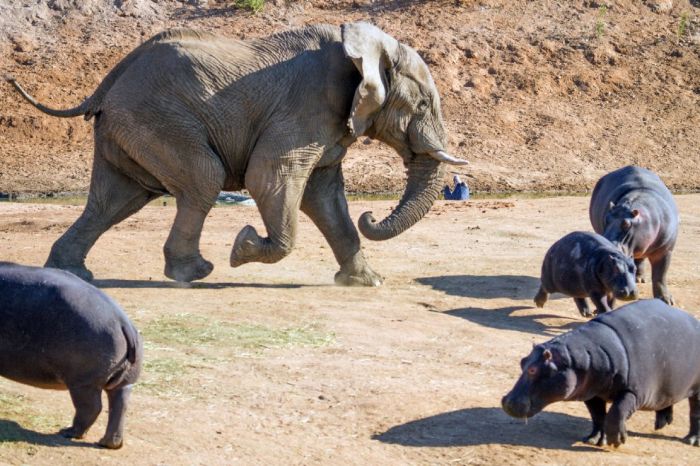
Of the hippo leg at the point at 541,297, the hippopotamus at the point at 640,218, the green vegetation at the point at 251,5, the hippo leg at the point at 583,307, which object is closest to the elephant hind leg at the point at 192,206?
the hippo leg at the point at 541,297

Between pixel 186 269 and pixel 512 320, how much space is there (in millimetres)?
2785

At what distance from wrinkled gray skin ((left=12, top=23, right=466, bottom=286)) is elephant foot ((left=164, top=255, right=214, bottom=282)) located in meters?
0.01

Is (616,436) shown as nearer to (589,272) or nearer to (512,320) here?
(589,272)

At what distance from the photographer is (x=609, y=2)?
106 ft

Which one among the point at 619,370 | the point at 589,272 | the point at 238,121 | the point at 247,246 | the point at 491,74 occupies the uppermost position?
the point at 238,121

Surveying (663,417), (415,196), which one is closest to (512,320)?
(415,196)

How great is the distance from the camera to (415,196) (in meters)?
11.6

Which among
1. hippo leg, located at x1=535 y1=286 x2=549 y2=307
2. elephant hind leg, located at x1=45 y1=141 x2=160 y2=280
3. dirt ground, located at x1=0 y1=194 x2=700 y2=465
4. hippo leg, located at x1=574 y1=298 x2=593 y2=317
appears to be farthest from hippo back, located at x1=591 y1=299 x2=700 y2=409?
elephant hind leg, located at x1=45 y1=141 x2=160 y2=280

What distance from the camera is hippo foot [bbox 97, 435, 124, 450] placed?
6.14 metres

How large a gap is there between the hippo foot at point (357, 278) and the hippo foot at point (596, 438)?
5028 millimetres

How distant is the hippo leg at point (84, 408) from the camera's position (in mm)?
6066

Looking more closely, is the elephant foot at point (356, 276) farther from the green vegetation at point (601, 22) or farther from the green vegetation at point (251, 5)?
the green vegetation at point (601, 22)

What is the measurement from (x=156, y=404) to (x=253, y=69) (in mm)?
4585

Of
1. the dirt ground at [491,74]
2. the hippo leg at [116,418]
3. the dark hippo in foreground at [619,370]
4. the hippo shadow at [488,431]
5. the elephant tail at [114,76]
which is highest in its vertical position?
the elephant tail at [114,76]
